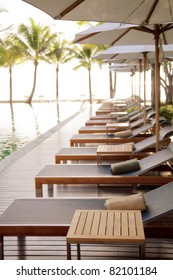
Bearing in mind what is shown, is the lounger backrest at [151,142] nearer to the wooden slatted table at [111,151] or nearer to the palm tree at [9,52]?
A: the wooden slatted table at [111,151]

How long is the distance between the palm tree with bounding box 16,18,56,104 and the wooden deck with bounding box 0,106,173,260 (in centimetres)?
1690

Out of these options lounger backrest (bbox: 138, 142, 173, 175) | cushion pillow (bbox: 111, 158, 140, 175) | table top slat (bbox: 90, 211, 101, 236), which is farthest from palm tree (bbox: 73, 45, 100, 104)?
table top slat (bbox: 90, 211, 101, 236)

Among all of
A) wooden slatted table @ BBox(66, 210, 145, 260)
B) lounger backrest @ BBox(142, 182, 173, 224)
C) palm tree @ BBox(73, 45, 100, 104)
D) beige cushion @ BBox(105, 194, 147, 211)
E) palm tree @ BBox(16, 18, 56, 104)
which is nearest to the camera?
wooden slatted table @ BBox(66, 210, 145, 260)

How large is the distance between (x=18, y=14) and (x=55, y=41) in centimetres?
2695

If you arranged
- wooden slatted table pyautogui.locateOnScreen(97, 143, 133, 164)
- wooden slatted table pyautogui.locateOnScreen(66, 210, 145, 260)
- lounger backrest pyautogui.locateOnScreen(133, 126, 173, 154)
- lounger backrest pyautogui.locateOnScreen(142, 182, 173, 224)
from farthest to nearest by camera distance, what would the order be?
lounger backrest pyautogui.locateOnScreen(133, 126, 173, 154) → wooden slatted table pyautogui.locateOnScreen(97, 143, 133, 164) → lounger backrest pyautogui.locateOnScreen(142, 182, 173, 224) → wooden slatted table pyautogui.locateOnScreen(66, 210, 145, 260)

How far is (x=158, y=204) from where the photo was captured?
3.24 meters

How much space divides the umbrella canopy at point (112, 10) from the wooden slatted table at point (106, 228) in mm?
1566

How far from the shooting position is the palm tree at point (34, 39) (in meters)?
25.1

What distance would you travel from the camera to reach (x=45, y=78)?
186ft

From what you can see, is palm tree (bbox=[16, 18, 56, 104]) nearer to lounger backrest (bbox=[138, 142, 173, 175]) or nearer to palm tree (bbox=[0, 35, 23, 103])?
palm tree (bbox=[0, 35, 23, 103])

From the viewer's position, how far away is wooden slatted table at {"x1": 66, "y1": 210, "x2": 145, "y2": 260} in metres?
2.36

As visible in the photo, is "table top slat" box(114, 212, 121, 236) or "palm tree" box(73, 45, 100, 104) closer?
"table top slat" box(114, 212, 121, 236)
